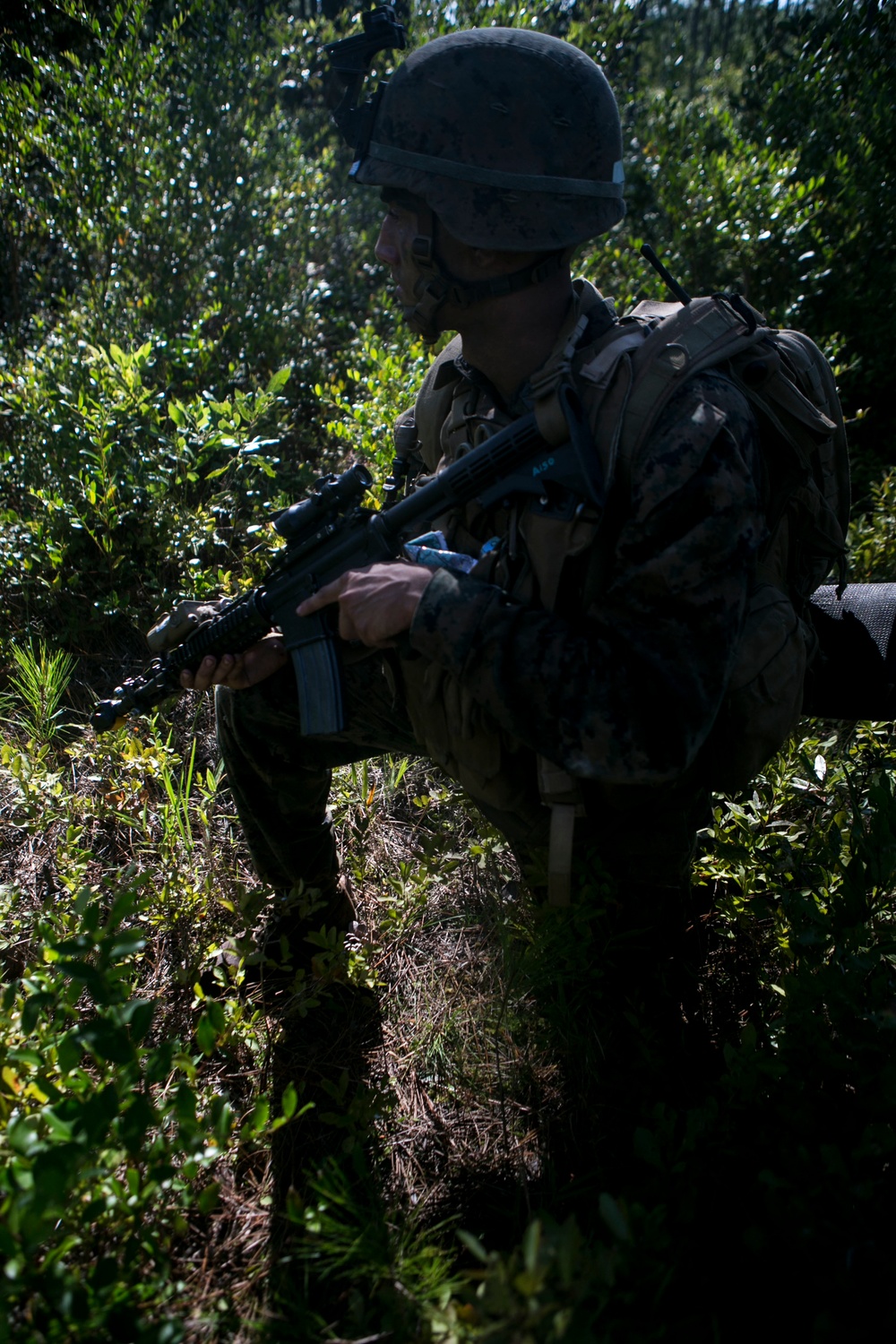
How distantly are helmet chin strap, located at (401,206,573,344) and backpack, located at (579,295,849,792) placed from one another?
0.26 metres

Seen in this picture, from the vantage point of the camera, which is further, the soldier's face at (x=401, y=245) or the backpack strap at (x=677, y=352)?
the soldier's face at (x=401, y=245)

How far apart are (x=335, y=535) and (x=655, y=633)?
86cm

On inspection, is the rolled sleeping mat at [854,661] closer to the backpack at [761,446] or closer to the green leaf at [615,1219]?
the backpack at [761,446]

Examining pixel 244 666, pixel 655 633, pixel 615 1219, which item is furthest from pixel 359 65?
pixel 615 1219

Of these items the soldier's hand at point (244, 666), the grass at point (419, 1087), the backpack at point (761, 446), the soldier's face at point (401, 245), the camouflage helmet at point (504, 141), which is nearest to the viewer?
the grass at point (419, 1087)

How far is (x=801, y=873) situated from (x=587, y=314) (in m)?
1.49

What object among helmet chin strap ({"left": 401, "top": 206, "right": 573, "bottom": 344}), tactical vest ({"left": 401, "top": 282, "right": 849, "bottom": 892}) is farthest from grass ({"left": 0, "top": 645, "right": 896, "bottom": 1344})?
helmet chin strap ({"left": 401, "top": 206, "right": 573, "bottom": 344})

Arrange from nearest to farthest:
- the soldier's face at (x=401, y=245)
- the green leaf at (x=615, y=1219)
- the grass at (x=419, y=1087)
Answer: the green leaf at (x=615, y=1219)
the grass at (x=419, y=1087)
the soldier's face at (x=401, y=245)

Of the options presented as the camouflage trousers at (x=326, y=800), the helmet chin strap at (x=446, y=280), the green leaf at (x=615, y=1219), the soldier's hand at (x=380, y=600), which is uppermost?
the helmet chin strap at (x=446, y=280)

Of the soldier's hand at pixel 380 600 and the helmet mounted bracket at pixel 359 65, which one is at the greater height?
the helmet mounted bracket at pixel 359 65

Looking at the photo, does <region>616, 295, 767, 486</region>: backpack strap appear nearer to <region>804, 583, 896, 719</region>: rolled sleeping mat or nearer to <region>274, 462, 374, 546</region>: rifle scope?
<region>274, 462, 374, 546</region>: rifle scope

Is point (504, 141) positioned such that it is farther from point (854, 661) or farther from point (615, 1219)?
point (615, 1219)

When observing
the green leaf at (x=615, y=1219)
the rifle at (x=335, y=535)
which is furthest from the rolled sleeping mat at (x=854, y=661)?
the green leaf at (x=615, y=1219)

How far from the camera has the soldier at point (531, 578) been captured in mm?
1817
